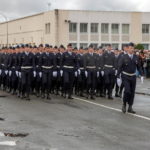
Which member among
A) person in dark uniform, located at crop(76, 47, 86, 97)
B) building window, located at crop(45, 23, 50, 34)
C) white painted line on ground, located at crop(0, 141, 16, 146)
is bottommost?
white painted line on ground, located at crop(0, 141, 16, 146)

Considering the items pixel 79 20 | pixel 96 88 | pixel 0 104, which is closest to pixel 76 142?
pixel 0 104

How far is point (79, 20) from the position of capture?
76.4 metres

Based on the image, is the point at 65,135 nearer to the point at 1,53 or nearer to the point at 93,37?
the point at 1,53

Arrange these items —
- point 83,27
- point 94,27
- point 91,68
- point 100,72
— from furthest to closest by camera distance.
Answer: point 94,27, point 83,27, point 100,72, point 91,68

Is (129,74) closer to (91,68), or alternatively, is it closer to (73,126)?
(73,126)

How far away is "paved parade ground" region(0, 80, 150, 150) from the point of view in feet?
30.7

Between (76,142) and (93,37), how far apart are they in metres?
70.5

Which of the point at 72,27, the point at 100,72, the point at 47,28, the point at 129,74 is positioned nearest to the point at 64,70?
the point at 100,72

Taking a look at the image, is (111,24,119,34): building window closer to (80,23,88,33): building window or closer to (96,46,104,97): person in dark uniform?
(80,23,88,33): building window

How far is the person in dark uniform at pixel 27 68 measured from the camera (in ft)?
60.3

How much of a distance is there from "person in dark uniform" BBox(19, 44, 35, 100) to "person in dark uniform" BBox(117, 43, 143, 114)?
4.85 m

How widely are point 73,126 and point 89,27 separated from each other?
220 ft

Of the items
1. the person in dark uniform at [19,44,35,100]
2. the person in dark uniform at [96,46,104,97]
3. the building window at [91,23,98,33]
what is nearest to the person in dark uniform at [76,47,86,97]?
the person in dark uniform at [96,46,104,97]

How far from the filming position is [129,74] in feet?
47.2
